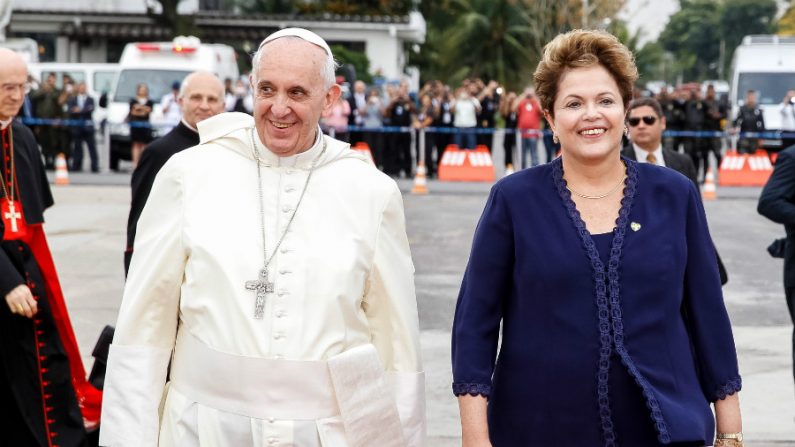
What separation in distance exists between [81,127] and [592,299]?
22403mm

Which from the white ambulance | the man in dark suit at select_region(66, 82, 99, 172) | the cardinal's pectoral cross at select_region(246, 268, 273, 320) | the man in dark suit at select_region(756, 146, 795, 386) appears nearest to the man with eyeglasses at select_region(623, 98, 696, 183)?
the man in dark suit at select_region(756, 146, 795, 386)

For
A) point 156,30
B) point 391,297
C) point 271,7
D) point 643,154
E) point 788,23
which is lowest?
point 391,297

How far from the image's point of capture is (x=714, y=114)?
25.8 meters

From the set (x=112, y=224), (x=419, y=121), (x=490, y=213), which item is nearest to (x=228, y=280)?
(x=490, y=213)

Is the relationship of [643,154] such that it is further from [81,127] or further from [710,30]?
[710,30]

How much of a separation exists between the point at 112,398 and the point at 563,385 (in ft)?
4.05

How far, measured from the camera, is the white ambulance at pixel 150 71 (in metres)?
24.8

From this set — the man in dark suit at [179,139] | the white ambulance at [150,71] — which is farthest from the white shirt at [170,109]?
the man in dark suit at [179,139]

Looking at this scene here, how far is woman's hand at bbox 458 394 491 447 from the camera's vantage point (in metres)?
3.60

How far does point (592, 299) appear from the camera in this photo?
3.50 metres

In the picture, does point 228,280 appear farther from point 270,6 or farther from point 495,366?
point 270,6

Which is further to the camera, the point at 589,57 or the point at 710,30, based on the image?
the point at 710,30

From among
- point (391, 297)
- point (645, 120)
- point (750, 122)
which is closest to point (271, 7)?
point (750, 122)

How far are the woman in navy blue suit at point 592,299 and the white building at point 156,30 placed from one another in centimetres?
4351
